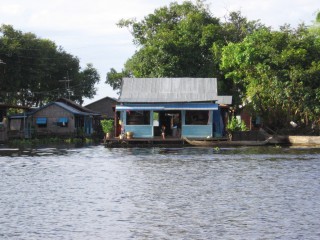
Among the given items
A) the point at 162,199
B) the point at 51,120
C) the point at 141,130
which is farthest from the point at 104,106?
the point at 162,199

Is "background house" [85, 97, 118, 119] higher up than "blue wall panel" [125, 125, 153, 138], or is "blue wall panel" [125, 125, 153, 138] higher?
"background house" [85, 97, 118, 119]

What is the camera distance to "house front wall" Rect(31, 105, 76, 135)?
58.0 meters

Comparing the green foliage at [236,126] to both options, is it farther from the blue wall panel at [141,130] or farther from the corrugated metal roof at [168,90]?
the blue wall panel at [141,130]

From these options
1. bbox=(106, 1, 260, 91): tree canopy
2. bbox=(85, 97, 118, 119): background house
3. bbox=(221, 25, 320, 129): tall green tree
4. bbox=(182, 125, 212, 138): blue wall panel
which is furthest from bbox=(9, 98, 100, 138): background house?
bbox=(85, 97, 118, 119): background house

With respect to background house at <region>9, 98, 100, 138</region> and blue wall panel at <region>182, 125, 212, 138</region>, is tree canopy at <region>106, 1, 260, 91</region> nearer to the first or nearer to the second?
background house at <region>9, 98, 100, 138</region>

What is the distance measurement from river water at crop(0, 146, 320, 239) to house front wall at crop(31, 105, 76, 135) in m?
26.2

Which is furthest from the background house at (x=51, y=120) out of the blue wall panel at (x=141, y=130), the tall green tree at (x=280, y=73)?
the tall green tree at (x=280, y=73)

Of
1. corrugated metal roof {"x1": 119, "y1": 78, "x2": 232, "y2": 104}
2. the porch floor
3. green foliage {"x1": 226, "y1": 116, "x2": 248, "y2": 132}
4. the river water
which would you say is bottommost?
the river water

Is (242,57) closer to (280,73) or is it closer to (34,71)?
(280,73)

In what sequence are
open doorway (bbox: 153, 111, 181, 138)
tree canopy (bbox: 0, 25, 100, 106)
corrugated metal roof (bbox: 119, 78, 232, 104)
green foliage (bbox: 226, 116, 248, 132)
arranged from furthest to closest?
1. tree canopy (bbox: 0, 25, 100, 106)
2. green foliage (bbox: 226, 116, 248, 132)
3. corrugated metal roof (bbox: 119, 78, 232, 104)
4. open doorway (bbox: 153, 111, 181, 138)

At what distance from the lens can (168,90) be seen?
1897 inches

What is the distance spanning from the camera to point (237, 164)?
2956cm

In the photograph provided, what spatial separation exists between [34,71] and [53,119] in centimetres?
1281

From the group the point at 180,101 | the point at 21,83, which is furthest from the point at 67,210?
the point at 21,83
